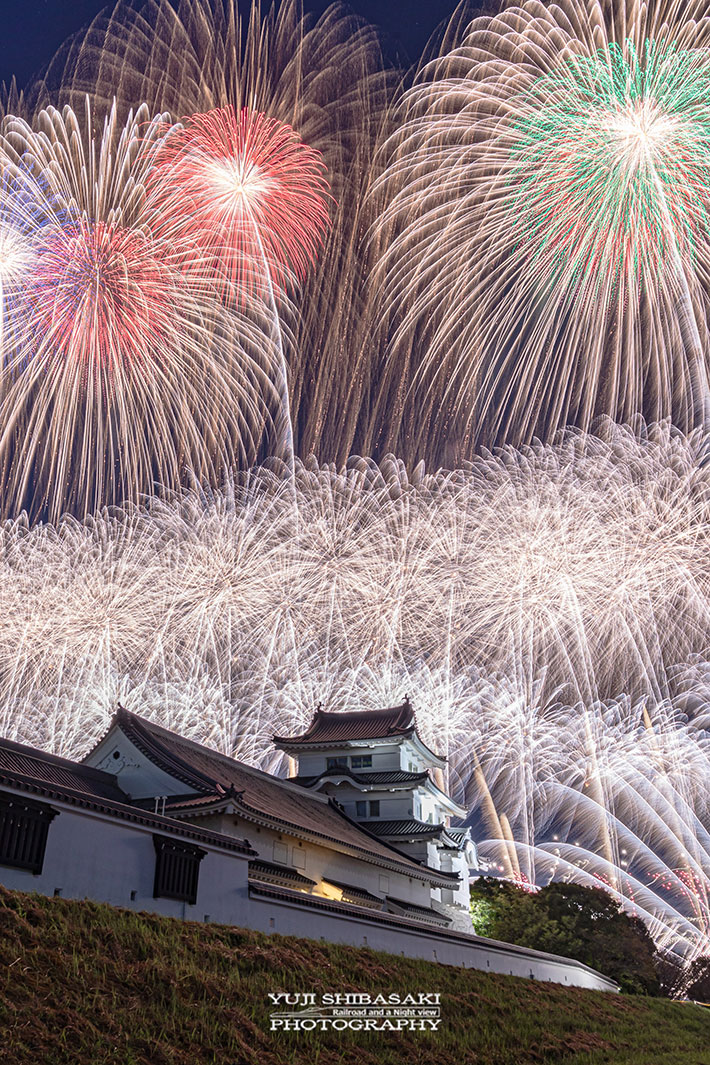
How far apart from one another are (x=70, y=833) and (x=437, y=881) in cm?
2715

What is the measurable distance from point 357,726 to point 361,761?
1.92m

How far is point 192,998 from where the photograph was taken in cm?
1317

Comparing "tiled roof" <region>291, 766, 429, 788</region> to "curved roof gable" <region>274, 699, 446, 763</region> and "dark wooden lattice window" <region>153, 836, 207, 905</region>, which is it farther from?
"dark wooden lattice window" <region>153, 836, 207, 905</region>

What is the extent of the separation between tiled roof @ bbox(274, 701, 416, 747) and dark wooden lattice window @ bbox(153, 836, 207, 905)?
27.5 meters

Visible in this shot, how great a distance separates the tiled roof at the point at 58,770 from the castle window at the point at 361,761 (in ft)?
65.8

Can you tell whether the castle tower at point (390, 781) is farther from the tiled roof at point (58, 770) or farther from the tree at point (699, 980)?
the tiled roof at point (58, 770)

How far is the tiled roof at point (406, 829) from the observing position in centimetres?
4153

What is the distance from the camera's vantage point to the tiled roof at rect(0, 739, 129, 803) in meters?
22.7

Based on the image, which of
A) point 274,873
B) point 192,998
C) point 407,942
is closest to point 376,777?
point 274,873

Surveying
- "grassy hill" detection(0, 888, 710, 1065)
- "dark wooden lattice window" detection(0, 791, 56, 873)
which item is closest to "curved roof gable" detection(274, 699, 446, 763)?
"grassy hill" detection(0, 888, 710, 1065)

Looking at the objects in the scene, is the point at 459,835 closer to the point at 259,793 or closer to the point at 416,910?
the point at 416,910

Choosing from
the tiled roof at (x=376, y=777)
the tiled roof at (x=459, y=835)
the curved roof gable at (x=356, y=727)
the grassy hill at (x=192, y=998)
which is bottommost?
the grassy hill at (x=192, y=998)

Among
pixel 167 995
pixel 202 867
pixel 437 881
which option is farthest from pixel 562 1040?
pixel 437 881

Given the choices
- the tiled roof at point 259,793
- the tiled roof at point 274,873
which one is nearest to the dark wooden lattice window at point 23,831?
the tiled roof at point 259,793
